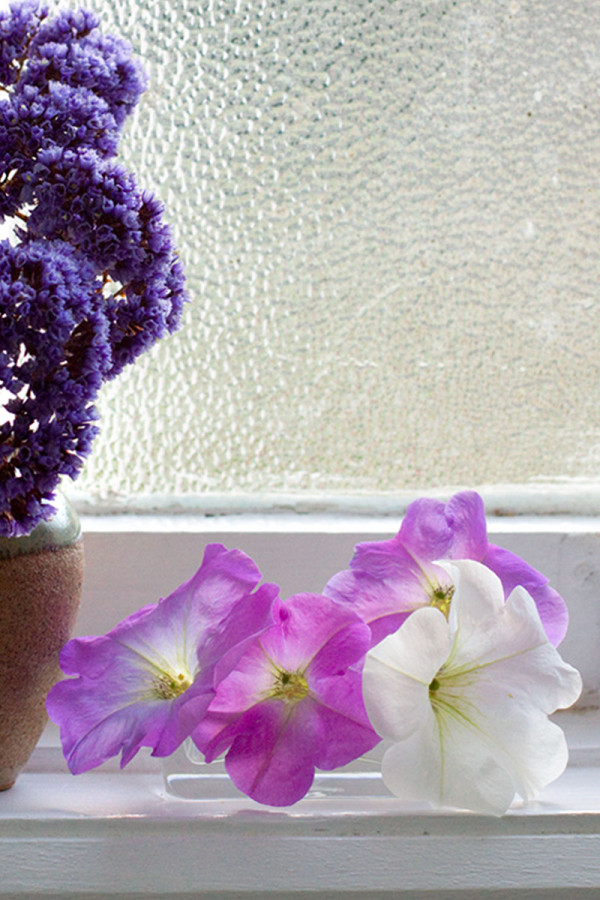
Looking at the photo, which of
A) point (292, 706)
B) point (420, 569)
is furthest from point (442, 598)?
point (292, 706)

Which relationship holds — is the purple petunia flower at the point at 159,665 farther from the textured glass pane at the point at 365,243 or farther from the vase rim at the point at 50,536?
the textured glass pane at the point at 365,243

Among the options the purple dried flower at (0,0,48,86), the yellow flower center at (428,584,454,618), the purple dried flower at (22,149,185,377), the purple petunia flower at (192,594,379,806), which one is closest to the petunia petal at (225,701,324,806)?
the purple petunia flower at (192,594,379,806)

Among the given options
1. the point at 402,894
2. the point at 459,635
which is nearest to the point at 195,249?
the point at 459,635

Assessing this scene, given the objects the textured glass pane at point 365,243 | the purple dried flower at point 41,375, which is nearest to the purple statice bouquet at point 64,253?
the purple dried flower at point 41,375

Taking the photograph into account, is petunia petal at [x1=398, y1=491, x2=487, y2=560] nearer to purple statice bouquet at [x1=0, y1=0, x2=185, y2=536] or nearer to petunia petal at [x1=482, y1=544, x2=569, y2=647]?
petunia petal at [x1=482, y1=544, x2=569, y2=647]

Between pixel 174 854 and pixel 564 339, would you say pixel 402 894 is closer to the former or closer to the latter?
pixel 174 854

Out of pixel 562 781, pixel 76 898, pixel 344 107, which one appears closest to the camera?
pixel 76 898

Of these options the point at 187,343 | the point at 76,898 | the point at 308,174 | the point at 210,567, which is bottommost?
the point at 76,898
